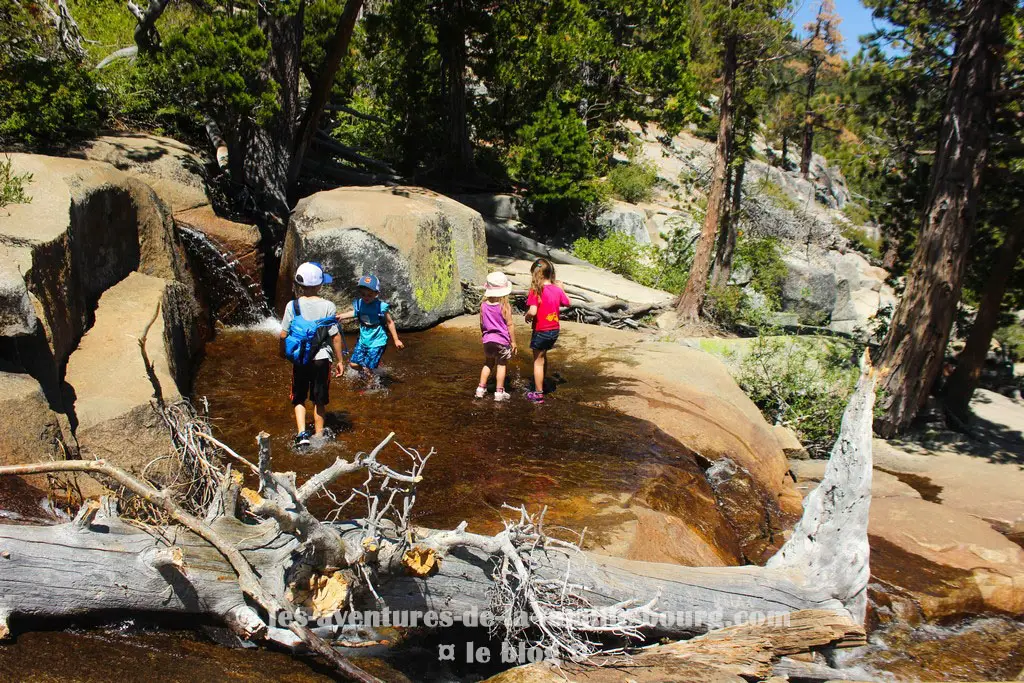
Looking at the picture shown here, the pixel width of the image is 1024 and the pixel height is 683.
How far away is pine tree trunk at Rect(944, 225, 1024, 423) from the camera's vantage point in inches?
458

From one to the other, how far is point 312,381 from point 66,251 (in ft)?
7.05

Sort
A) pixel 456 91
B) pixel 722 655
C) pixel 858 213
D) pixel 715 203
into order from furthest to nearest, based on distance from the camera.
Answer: pixel 456 91
pixel 858 213
pixel 715 203
pixel 722 655

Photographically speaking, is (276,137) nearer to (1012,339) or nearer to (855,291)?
(1012,339)

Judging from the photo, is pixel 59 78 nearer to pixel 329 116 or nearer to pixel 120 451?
pixel 120 451

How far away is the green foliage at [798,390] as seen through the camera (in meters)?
9.80

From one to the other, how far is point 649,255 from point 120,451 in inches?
549

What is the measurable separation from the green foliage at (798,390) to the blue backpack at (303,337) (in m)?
6.28

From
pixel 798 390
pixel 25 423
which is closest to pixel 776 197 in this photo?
pixel 798 390

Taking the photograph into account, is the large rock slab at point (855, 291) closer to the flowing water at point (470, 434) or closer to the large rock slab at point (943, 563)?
the large rock slab at point (943, 563)

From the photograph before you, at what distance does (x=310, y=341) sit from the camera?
6.17 metres

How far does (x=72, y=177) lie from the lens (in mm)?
7164

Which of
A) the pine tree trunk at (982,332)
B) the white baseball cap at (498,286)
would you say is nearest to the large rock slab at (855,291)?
the pine tree trunk at (982,332)

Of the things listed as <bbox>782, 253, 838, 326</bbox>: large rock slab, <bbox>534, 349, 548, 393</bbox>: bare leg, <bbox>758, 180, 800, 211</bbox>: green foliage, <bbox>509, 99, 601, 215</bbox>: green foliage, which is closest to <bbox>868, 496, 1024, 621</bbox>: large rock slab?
<bbox>534, 349, 548, 393</bbox>: bare leg

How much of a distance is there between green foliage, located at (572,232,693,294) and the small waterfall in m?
8.35
